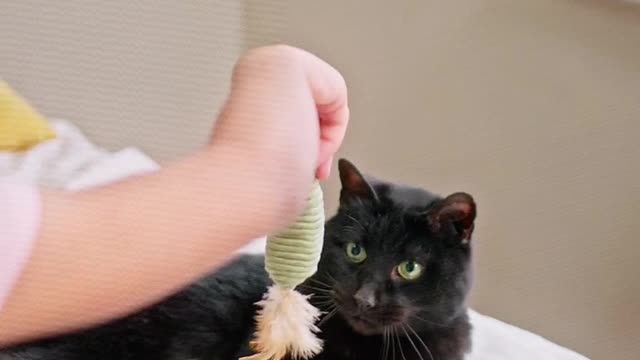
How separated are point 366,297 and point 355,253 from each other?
0.05m

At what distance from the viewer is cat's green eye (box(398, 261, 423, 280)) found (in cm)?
72

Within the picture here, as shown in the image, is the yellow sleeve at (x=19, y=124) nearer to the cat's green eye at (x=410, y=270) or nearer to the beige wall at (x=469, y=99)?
the beige wall at (x=469, y=99)

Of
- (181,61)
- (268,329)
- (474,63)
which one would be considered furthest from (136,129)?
(474,63)

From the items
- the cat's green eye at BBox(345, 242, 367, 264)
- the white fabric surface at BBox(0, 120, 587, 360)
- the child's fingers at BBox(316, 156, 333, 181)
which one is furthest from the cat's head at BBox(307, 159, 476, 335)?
the child's fingers at BBox(316, 156, 333, 181)

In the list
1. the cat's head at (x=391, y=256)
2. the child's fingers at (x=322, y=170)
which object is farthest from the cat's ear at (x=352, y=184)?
the child's fingers at (x=322, y=170)

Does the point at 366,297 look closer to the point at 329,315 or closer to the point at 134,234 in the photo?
the point at 329,315

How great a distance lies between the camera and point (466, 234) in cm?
72

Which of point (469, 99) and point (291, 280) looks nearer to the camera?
point (291, 280)

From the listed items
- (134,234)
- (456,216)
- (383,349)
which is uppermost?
(134,234)

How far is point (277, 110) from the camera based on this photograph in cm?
37

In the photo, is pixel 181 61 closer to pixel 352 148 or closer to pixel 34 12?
pixel 34 12

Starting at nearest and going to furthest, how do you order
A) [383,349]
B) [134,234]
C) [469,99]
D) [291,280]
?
[134,234]
[291,280]
[469,99]
[383,349]

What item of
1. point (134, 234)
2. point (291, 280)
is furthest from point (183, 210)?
point (291, 280)

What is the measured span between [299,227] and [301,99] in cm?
11
